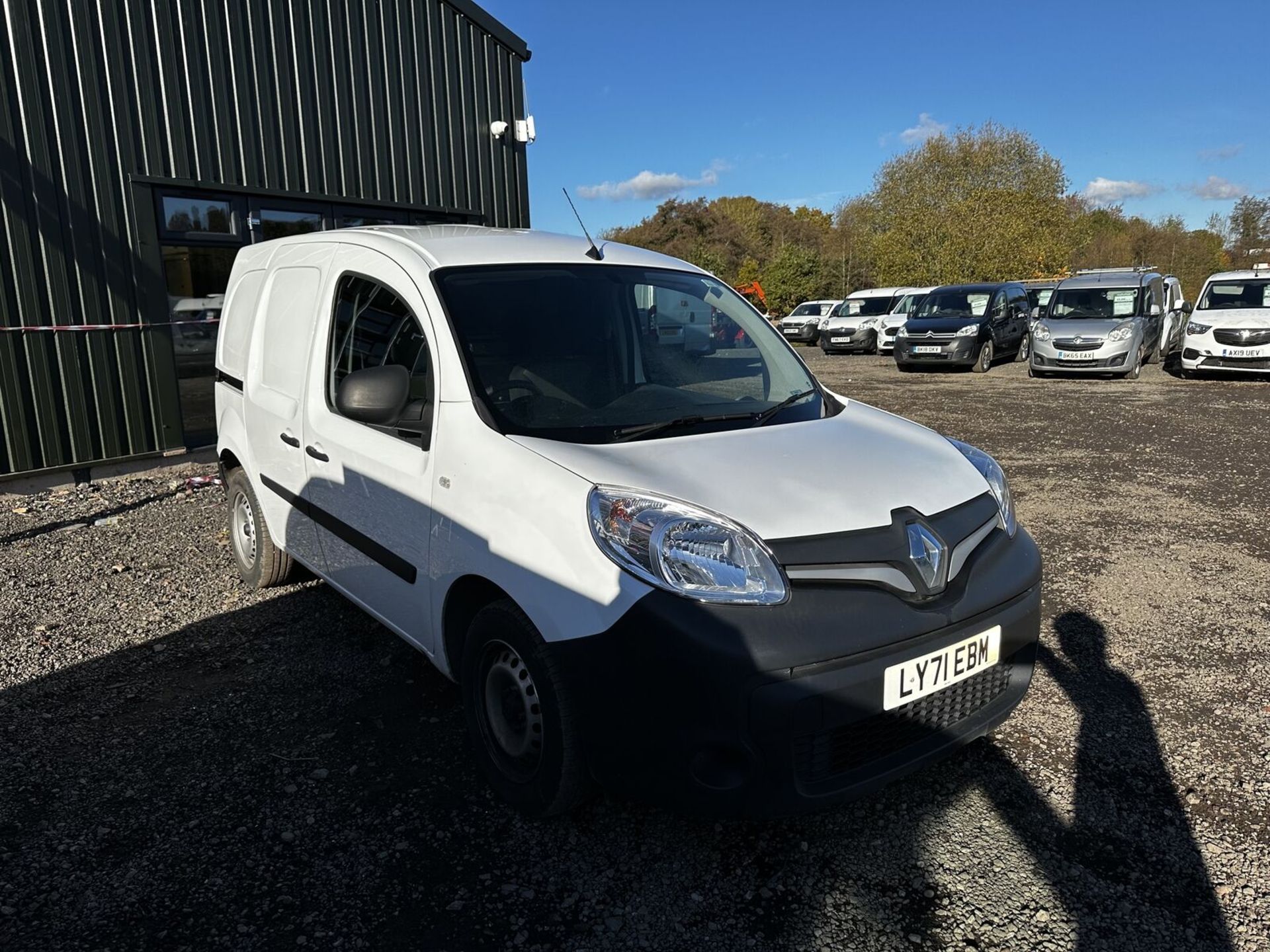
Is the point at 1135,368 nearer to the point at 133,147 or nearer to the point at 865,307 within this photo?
the point at 865,307

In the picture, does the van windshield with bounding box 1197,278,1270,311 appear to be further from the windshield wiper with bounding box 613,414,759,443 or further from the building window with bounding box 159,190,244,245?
the windshield wiper with bounding box 613,414,759,443

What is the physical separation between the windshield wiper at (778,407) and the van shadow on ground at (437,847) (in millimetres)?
1350

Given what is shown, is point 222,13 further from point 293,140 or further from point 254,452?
point 254,452

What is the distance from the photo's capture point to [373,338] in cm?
339

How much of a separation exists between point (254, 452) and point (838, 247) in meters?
53.4

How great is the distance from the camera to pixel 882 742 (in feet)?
8.05

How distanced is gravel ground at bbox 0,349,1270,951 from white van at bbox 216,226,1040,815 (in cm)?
33

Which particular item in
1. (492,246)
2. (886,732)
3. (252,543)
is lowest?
(252,543)

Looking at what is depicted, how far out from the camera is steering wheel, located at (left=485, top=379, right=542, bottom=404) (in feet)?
9.46

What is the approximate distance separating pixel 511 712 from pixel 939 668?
1332 mm

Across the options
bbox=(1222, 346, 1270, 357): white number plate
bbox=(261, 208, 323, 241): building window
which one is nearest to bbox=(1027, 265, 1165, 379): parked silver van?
bbox=(1222, 346, 1270, 357): white number plate

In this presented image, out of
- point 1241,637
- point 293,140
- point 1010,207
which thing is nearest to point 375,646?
point 1241,637

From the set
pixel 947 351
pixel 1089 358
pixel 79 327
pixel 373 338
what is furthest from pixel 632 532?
pixel 947 351

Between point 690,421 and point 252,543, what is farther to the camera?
point 252,543
